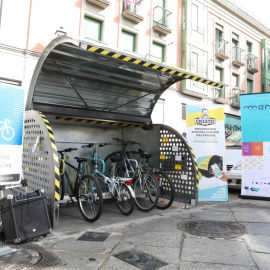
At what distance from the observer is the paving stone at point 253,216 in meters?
5.06

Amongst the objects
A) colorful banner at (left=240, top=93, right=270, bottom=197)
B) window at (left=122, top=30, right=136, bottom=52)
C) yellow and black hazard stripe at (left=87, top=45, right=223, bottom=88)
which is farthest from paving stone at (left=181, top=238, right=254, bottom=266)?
window at (left=122, top=30, right=136, bottom=52)

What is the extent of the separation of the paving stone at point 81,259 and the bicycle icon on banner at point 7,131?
1.63m

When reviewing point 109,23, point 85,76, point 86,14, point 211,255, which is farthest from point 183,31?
point 211,255

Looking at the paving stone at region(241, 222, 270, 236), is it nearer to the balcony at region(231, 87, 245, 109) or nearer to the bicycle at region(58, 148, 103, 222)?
the bicycle at region(58, 148, 103, 222)

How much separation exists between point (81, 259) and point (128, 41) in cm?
1366

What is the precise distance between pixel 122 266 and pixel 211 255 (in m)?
1.16

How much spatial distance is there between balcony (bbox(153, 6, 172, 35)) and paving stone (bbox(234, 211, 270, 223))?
43.0ft

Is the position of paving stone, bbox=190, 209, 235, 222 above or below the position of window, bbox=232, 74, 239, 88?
below

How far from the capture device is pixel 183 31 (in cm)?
1773

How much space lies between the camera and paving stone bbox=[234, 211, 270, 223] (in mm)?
5058

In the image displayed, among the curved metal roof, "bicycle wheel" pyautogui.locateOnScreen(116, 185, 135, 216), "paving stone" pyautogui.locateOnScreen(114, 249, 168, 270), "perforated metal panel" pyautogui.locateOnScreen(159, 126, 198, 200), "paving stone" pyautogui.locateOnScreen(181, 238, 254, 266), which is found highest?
the curved metal roof

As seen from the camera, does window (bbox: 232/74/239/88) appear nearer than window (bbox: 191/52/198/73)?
No

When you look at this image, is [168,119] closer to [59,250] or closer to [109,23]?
[109,23]

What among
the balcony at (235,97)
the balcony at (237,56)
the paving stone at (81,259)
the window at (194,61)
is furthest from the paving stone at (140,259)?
the balcony at (237,56)
